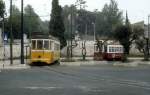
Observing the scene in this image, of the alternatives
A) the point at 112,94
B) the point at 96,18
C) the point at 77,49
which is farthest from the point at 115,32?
the point at 96,18

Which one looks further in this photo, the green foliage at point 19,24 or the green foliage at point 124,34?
the green foliage at point 19,24

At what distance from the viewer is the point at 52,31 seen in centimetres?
9919

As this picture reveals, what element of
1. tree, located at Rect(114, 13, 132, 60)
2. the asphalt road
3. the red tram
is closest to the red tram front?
the red tram

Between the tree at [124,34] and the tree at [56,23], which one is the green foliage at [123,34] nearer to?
the tree at [124,34]

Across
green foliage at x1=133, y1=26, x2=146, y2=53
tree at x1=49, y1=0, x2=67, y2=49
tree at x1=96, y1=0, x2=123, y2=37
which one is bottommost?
green foliage at x1=133, y1=26, x2=146, y2=53

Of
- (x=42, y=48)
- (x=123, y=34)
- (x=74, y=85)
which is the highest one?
(x=123, y=34)

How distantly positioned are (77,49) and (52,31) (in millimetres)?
7608

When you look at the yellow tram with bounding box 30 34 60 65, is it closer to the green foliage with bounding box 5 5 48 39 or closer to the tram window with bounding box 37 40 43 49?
the tram window with bounding box 37 40 43 49

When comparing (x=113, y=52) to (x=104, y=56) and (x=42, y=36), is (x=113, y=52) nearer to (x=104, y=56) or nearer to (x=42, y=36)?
(x=104, y=56)

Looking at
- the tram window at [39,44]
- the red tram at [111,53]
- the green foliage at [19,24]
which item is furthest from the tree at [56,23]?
the tram window at [39,44]

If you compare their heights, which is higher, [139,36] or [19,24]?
[19,24]

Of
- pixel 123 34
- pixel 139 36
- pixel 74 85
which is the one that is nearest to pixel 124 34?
pixel 123 34

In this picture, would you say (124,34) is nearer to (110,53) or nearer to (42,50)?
(110,53)

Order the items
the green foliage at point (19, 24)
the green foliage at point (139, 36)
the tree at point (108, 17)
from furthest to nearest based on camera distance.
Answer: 1. the tree at point (108, 17)
2. the green foliage at point (19, 24)
3. the green foliage at point (139, 36)
